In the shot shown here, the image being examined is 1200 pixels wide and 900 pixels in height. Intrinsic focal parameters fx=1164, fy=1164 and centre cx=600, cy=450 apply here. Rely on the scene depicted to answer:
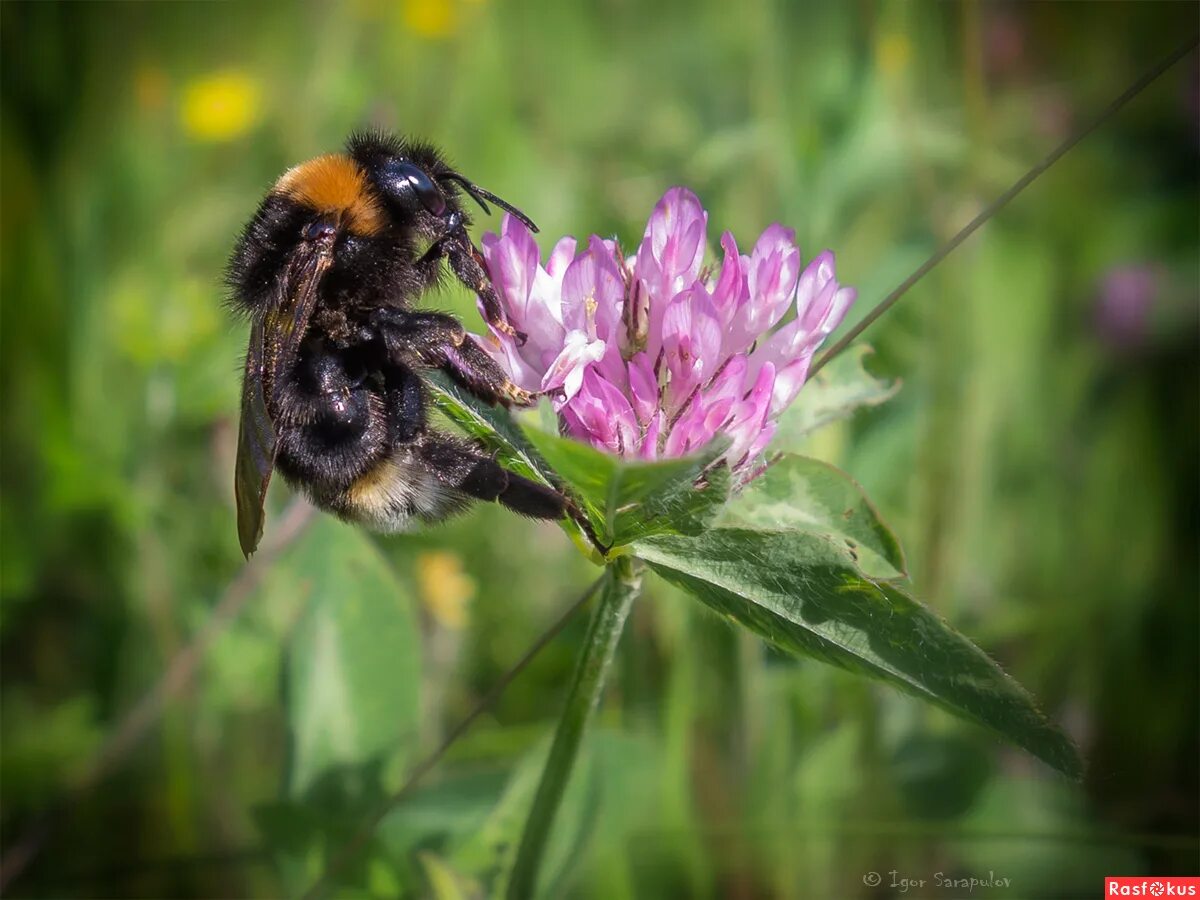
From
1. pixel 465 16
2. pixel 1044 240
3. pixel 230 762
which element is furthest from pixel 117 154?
pixel 1044 240

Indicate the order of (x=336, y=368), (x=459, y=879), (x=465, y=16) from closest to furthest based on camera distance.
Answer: (x=336, y=368) → (x=459, y=879) → (x=465, y=16)

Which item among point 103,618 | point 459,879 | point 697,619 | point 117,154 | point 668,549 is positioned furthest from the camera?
point 117,154

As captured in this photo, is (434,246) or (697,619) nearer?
(434,246)

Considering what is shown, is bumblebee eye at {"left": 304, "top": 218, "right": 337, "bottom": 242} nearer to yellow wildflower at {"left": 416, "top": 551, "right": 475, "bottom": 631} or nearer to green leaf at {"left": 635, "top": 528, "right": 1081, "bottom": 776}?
green leaf at {"left": 635, "top": 528, "right": 1081, "bottom": 776}

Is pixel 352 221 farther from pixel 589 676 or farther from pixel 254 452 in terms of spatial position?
pixel 589 676

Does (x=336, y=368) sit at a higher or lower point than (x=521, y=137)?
lower

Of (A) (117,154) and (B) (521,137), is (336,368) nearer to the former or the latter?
(B) (521,137)

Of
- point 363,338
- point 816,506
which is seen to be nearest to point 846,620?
point 816,506

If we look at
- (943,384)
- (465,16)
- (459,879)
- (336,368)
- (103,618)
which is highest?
(465,16)
